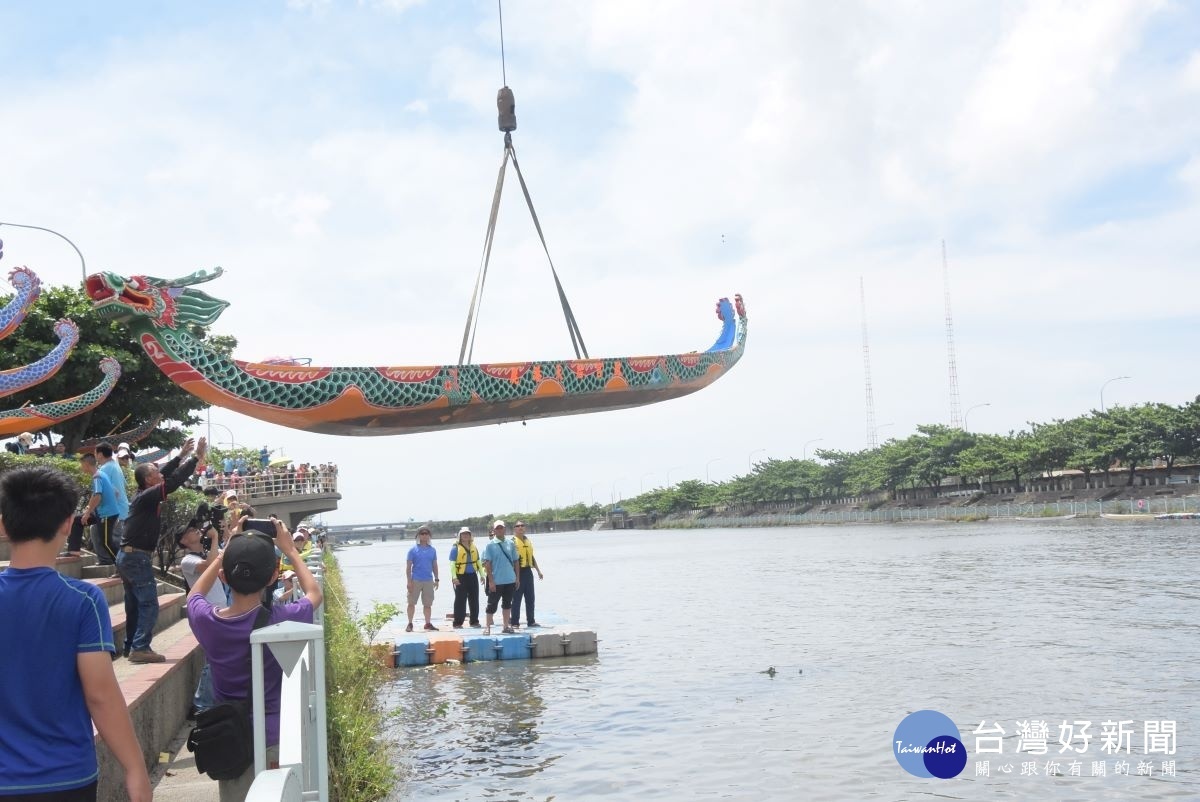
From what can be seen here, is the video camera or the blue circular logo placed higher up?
the video camera

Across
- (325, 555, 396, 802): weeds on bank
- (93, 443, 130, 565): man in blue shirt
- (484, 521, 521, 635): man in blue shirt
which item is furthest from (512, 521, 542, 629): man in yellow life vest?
(93, 443, 130, 565): man in blue shirt

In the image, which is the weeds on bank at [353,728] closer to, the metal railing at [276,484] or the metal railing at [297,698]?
the metal railing at [297,698]

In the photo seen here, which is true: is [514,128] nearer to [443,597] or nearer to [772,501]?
[443,597]

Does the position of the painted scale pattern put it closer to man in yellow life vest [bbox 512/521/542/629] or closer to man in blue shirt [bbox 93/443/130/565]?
man in yellow life vest [bbox 512/521/542/629]

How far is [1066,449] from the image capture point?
71688 millimetres

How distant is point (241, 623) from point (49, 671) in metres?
1.22

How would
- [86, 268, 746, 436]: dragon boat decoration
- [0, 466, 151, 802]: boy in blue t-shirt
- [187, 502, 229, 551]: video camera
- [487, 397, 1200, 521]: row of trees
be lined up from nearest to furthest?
[0, 466, 151, 802]: boy in blue t-shirt
[187, 502, 229, 551]: video camera
[86, 268, 746, 436]: dragon boat decoration
[487, 397, 1200, 521]: row of trees

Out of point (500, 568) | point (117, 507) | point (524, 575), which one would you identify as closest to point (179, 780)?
point (117, 507)

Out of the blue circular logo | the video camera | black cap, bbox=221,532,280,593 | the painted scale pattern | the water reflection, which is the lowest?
the blue circular logo

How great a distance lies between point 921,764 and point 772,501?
11001cm

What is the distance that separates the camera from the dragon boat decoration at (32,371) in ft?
54.4

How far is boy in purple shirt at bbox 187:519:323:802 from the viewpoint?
13.9 feet

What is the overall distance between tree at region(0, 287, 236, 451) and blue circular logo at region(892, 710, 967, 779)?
2213cm

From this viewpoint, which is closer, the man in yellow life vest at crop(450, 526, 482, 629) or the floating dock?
the floating dock
